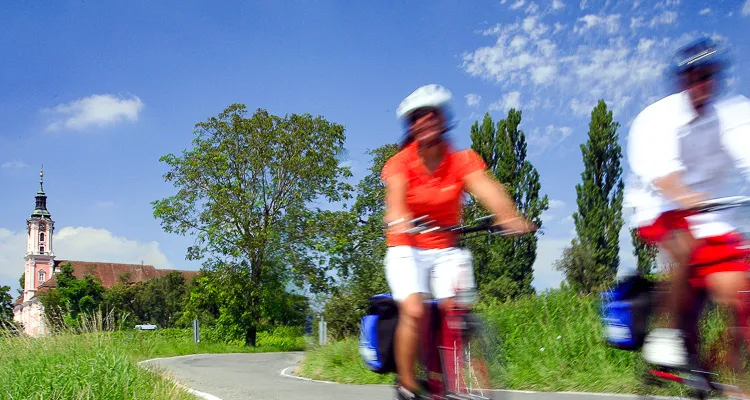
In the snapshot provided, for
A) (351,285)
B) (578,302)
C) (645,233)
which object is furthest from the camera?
(351,285)

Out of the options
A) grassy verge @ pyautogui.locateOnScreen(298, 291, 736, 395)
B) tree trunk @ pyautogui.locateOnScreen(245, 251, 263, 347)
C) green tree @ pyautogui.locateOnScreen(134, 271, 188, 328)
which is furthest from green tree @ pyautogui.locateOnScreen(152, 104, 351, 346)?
green tree @ pyautogui.locateOnScreen(134, 271, 188, 328)

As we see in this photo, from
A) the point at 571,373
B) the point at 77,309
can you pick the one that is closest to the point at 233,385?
the point at 77,309

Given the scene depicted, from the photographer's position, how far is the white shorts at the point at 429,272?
3.68 m

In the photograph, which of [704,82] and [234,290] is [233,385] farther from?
[234,290]

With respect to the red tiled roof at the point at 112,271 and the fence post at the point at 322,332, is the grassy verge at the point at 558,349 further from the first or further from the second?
the red tiled roof at the point at 112,271

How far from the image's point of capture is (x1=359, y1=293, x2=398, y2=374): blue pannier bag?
3.89 meters

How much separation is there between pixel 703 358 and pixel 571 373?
623 centimetres

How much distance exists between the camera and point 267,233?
36.6 metres

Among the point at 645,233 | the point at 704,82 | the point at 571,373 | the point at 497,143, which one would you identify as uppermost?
the point at 497,143

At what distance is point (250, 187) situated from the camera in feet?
123

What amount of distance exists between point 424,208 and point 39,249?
15276 cm

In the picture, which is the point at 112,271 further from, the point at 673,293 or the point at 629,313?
the point at 673,293

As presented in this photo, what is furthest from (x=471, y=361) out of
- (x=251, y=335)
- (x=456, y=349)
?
(x=251, y=335)

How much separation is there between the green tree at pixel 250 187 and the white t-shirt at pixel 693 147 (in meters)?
32.9
